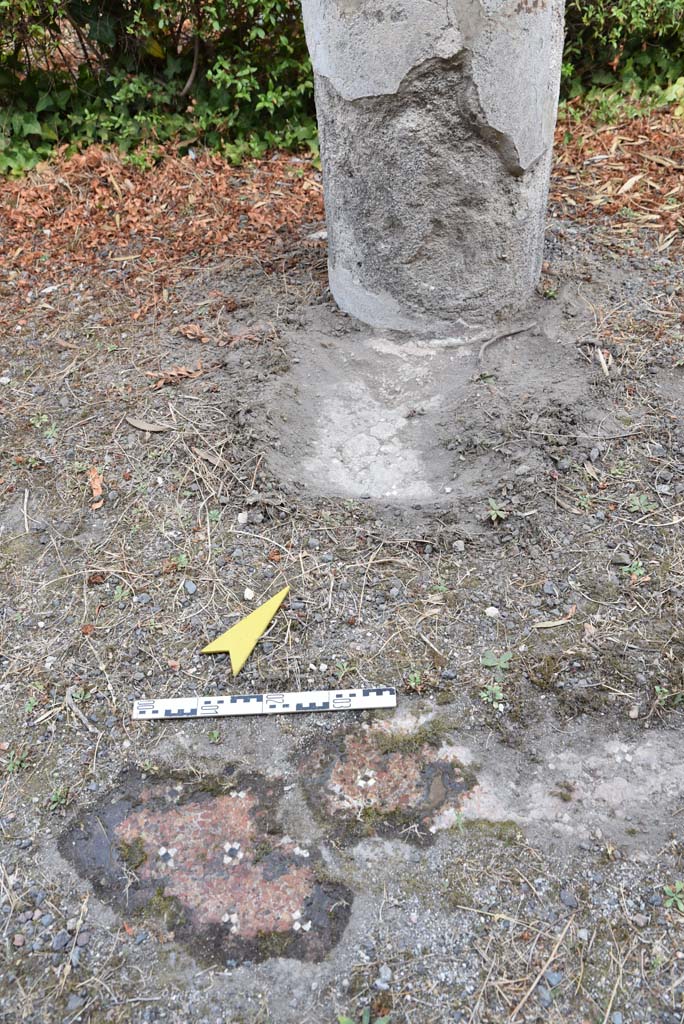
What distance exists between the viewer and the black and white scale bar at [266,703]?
Result: 7.52ft

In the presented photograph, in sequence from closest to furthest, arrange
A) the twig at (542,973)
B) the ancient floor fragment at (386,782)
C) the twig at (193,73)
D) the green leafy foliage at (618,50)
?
the twig at (542,973)
the ancient floor fragment at (386,782)
the green leafy foliage at (618,50)
the twig at (193,73)

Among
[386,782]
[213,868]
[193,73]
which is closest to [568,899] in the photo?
[386,782]

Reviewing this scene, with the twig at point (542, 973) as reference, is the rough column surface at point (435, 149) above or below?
above

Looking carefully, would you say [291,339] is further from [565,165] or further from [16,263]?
Answer: [565,165]

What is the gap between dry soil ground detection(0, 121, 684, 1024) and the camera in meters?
1.85

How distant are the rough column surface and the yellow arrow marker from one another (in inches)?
60.8

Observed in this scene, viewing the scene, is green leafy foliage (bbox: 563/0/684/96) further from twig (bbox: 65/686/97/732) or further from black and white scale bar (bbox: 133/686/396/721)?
twig (bbox: 65/686/97/732)

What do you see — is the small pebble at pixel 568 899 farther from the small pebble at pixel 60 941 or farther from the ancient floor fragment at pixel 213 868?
the small pebble at pixel 60 941

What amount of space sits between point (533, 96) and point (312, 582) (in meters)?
1.94

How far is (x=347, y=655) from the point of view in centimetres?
242

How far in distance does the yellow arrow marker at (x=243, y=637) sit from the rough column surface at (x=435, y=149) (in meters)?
1.54

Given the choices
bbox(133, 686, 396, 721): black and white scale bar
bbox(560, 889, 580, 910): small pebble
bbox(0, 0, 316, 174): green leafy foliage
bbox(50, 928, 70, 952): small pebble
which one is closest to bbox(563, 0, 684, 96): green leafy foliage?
bbox(0, 0, 316, 174): green leafy foliage

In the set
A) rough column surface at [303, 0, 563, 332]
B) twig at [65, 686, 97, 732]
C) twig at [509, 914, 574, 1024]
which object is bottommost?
twig at [509, 914, 574, 1024]

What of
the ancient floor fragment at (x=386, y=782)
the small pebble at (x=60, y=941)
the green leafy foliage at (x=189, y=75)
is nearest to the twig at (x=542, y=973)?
the ancient floor fragment at (x=386, y=782)
